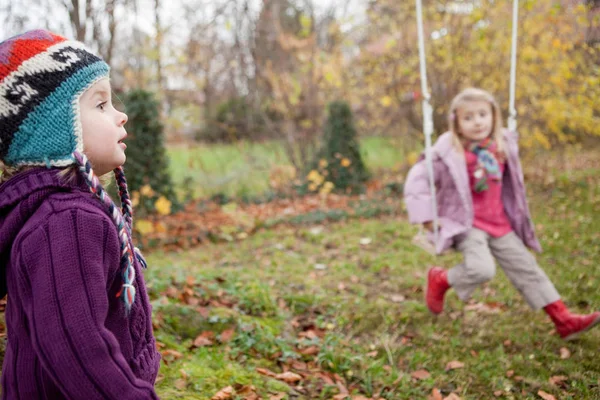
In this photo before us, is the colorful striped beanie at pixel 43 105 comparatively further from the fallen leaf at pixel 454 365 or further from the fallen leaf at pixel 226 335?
the fallen leaf at pixel 454 365

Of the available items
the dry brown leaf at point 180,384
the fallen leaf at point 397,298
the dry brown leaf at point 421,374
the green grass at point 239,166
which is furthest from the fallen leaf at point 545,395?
the green grass at point 239,166

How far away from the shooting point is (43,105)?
1419mm

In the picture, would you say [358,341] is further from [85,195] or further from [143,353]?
[85,195]

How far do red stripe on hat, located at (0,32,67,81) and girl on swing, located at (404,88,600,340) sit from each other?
2760mm

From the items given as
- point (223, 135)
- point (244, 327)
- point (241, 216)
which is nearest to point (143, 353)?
point (244, 327)

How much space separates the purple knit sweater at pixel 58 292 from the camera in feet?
4.26

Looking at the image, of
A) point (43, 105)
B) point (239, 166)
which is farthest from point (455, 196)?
point (239, 166)

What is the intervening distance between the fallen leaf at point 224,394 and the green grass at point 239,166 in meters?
6.50

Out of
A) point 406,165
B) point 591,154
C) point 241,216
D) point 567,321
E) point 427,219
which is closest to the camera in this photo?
point 567,321

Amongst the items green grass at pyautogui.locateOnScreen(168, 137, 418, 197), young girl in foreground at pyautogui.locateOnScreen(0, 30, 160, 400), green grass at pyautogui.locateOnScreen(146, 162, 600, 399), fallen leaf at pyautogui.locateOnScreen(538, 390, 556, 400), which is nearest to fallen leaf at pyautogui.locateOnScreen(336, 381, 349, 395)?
green grass at pyautogui.locateOnScreen(146, 162, 600, 399)

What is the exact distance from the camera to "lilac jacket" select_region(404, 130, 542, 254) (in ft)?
12.0

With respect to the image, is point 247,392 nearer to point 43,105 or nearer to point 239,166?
point 43,105

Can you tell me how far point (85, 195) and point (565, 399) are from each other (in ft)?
8.42

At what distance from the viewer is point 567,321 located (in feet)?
11.2
